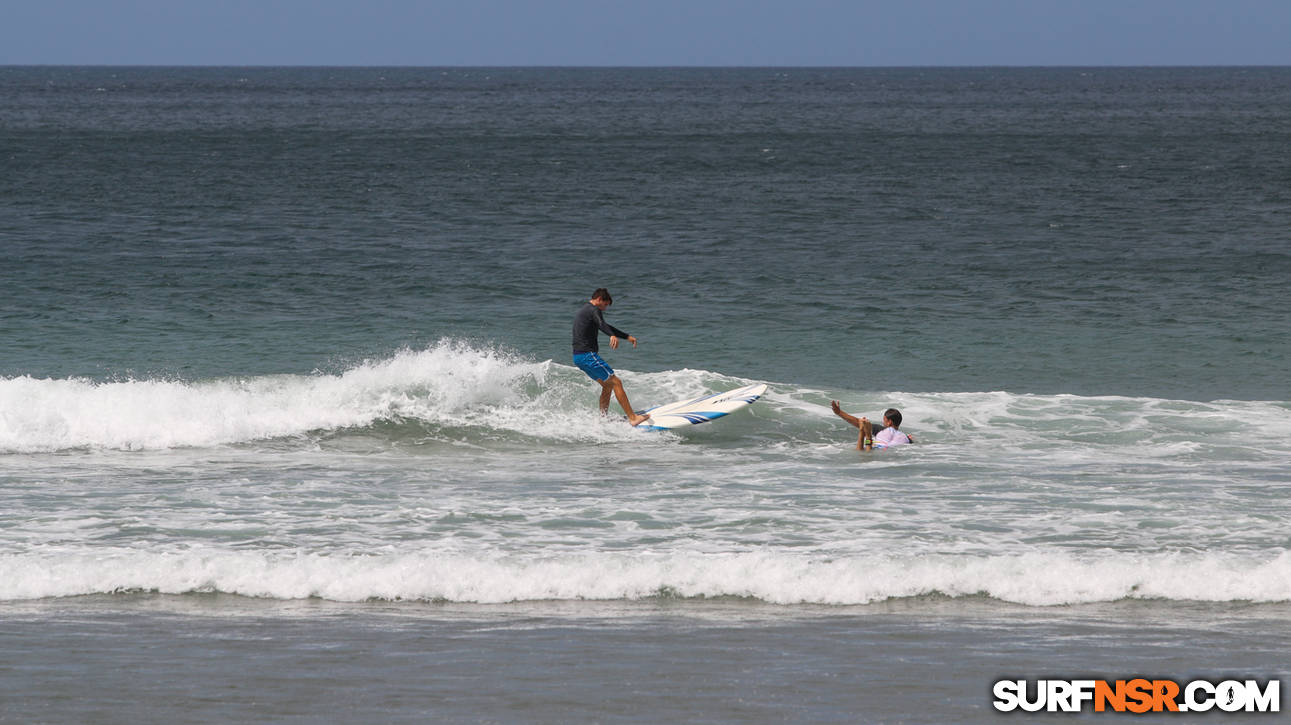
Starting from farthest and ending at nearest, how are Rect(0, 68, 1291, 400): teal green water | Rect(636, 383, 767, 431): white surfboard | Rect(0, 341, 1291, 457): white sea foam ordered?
Rect(0, 68, 1291, 400): teal green water, Rect(636, 383, 767, 431): white surfboard, Rect(0, 341, 1291, 457): white sea foam

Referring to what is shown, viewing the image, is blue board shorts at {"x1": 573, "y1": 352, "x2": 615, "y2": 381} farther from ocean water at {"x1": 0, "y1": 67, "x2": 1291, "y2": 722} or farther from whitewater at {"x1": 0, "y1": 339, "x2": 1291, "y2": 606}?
ocean water at {"x1": 0, "y1": 67, "x2": 1291, "y2": 722}

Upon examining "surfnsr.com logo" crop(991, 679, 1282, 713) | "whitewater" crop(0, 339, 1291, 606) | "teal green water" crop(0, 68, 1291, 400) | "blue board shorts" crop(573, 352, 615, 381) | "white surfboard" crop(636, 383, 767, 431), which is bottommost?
"surfnsr.com logo" crop(991, 679, 1282, 713)

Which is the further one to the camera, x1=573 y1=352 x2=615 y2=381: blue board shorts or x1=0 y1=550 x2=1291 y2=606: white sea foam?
x1=573 y1=352 x2=615 y2=381: blue board shorts

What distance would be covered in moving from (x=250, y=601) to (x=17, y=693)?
2419mm

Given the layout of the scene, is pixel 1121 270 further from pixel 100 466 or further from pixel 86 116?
pixel 86 116

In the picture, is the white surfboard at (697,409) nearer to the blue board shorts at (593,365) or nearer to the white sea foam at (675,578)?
the blue board shorts at (593,365)

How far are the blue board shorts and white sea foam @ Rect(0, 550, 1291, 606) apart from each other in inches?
267

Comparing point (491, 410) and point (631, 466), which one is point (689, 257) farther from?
point (631, 466)

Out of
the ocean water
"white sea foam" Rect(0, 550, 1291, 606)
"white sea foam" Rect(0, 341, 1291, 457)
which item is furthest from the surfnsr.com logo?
"white sea foam" Rect(0, 341, 1291, 457)

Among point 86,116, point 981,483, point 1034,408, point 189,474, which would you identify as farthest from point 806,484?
point 86,116

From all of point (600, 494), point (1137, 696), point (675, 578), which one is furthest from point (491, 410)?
point (1137, 696)

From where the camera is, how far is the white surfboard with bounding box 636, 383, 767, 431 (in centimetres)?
1714

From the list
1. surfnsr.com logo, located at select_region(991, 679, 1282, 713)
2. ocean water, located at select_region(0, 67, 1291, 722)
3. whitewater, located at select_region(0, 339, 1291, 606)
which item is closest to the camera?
surfnsr.com logo, located at select_region(991, 679, 1282, 713)

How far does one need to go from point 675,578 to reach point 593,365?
7.20 meters
